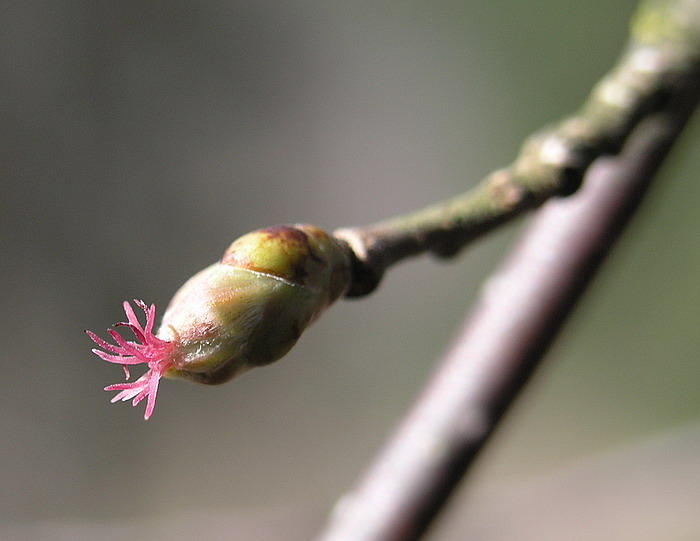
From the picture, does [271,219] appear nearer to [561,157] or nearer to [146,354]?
[561,157]

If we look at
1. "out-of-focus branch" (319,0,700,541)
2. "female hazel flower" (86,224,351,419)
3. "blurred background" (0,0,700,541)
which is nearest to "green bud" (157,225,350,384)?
"female hazel flower" (86,224,351,419)

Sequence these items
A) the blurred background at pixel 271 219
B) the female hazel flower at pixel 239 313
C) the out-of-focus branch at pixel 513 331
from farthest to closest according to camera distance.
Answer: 1. the blurred background at pixel 271 219
2. the out-of-focus branch at pixel 513 331
3. the female hazel flower at pixel 239 313

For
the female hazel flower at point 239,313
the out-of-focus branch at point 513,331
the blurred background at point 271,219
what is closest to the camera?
the female hazel flower at point 239,313

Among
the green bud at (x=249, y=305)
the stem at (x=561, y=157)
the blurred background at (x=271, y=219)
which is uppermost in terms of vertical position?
the blurred background at (x=271, y=219)

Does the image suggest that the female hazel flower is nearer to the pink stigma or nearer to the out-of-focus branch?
the pink stigma

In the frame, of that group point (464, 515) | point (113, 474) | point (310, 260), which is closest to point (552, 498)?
point (464, 515)

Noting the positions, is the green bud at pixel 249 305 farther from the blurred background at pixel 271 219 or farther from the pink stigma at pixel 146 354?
the blurred background at pixel 271 219

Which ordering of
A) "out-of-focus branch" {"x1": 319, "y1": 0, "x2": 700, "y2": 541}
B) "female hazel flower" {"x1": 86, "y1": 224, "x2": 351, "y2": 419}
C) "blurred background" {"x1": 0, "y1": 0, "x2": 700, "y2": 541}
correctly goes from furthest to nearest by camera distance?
"blurred background" {"x1": 0, "y1": 0, "x2": 700, "y2": 541}, "out-of-focus branch" {"x1": 319, "y1": 0, "x2": 700, "y2": 541}, "female hazel flower" {"x1": 86, "y1": 224, "x2": 351, "y2": 419}

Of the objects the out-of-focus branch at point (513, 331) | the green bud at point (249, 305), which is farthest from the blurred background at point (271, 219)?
the green bud at point (249, 305)
